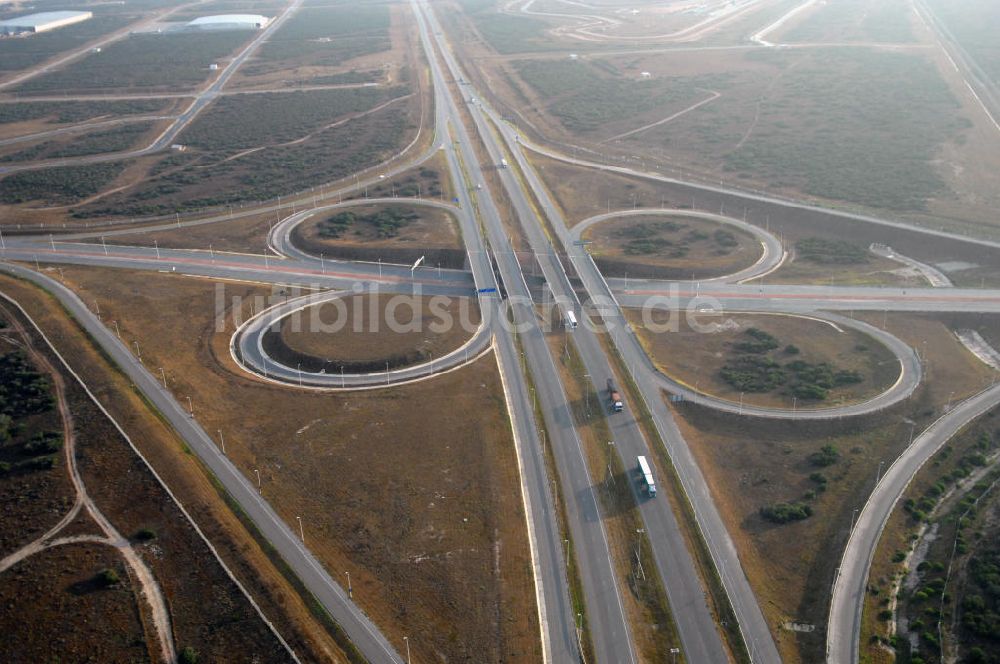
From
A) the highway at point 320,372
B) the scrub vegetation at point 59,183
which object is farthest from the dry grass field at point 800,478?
the scrub vegetation at point 59,183

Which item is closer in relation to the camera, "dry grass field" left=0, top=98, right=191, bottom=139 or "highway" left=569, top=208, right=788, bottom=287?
"highway" left=569, top=208, right=788, bottom=287

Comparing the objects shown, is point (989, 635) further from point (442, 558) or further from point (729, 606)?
point (442, 558)

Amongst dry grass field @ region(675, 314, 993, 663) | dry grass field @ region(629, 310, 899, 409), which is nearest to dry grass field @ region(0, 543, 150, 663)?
dry grass field @ region(675, 314, 993, 663)

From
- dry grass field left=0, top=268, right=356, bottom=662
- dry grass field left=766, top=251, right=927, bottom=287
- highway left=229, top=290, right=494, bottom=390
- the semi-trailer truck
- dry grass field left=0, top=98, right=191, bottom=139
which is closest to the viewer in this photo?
dry grass field left=0, top=268, right=356, bottom=662

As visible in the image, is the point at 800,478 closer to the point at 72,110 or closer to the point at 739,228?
the point at 739,228

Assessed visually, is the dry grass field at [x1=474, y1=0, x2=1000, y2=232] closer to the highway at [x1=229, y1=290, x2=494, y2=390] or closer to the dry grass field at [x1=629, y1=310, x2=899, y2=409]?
the dry grass field at [x1=629, y1=310, x2=899, y2=409]

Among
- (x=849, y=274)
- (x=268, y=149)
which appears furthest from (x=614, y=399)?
(x=268, y=149)

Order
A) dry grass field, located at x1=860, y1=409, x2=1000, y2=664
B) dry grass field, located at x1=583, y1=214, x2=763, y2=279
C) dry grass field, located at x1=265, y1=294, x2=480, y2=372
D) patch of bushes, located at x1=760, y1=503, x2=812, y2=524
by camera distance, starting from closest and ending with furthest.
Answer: dry grass field, located at x1=860, y1=409, x2=1000, y2=664 < patch of bushes, located at x1=760, y1=503, x2=812, y2=524 < dry grass field, located at x1=265, y1=294, x2=480, y2=372 < dry grass field, located at x1=583, y1=214, x2=763, y2=279
